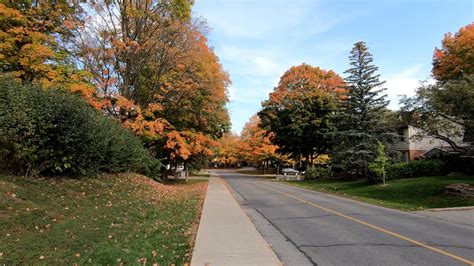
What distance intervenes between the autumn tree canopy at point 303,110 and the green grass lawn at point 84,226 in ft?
92.5

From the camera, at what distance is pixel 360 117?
Result: 3019cm

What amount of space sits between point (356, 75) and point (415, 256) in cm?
2592

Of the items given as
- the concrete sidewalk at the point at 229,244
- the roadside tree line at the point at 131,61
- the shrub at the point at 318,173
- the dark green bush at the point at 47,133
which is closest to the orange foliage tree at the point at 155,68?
the roadside tree line at the point at 131,61

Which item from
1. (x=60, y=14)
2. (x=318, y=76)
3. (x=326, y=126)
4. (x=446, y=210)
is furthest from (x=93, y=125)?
(x=318, y=76)

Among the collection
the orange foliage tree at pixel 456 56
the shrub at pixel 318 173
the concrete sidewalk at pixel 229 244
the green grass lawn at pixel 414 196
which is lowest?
the concrete sidewalk at pixel 229 244

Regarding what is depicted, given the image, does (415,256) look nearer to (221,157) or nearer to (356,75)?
(356,75)

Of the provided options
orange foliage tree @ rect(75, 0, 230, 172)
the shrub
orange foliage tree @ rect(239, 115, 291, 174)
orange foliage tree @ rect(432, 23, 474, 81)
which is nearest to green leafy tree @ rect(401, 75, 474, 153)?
orange foliage tree @ rect(432, 23, 474, 81)

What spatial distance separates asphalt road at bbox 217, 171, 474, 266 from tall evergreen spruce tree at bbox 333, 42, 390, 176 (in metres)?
17.0

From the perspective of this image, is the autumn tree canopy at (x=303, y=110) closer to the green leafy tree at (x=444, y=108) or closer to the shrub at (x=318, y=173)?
the shrub at (x=318, y=173)

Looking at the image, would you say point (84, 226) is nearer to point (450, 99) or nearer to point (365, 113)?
point (450, 99)

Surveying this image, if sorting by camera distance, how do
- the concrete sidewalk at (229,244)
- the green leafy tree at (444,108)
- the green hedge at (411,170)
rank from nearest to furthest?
the concrete sidewalk at (229,244), the green leafy tree at (444,108), the green hedge at (411,170)

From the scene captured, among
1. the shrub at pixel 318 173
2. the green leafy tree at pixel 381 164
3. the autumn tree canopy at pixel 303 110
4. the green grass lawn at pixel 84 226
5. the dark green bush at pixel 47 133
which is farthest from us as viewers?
the autumn tree canopy at pixel 303 110

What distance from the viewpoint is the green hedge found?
24.9 m

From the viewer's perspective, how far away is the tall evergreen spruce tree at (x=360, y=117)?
29109 millimetres
